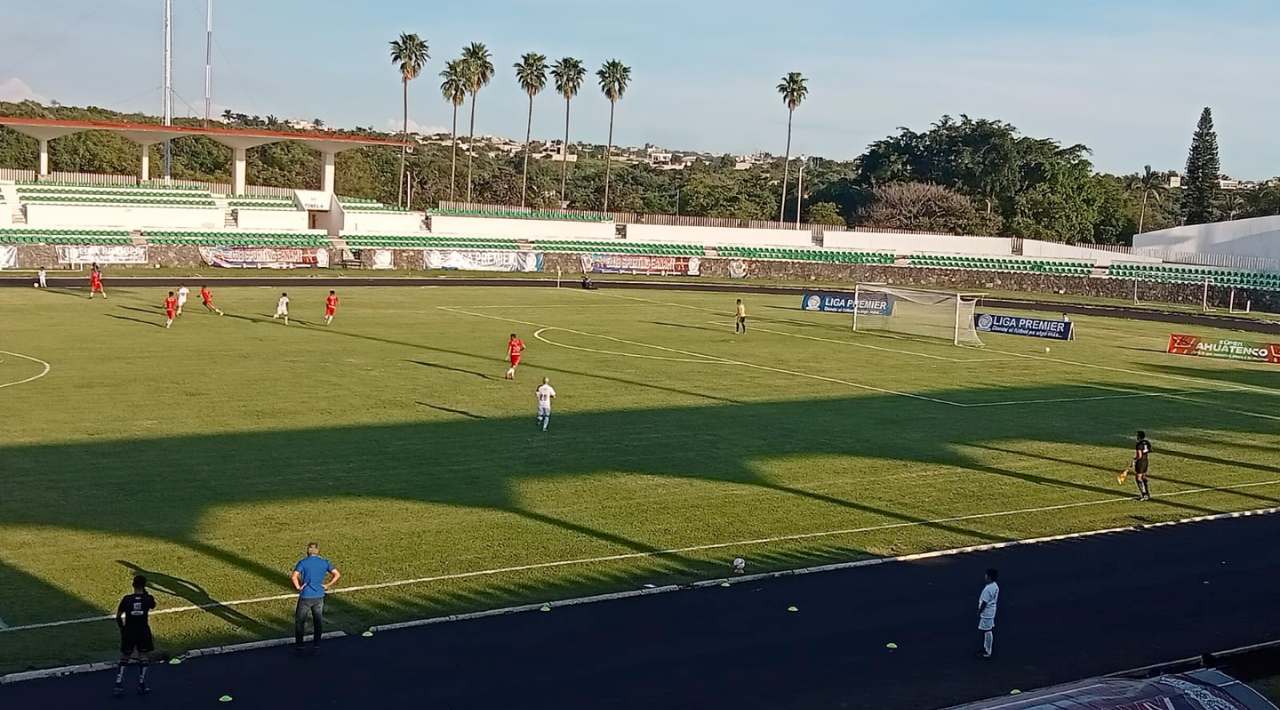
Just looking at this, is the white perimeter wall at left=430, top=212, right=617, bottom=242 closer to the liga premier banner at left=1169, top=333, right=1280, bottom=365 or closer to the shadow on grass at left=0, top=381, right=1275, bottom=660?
the liga premier banner at left=1169, top=333, right=1280, bottom=365

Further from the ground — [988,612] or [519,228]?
[519,228]

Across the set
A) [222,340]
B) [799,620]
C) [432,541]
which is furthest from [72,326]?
[799,620]

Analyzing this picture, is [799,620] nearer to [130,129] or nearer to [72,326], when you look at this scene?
[72,326]

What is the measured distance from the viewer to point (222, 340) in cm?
4316

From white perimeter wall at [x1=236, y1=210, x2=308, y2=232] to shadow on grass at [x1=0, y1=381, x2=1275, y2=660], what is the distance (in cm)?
5919

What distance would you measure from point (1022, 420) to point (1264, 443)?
6253 mm

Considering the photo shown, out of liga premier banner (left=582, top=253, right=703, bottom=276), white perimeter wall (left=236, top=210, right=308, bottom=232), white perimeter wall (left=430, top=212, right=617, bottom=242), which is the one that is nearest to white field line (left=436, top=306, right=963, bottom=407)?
white perimeter wall (left=236, top=210, right=308, bottom=232)

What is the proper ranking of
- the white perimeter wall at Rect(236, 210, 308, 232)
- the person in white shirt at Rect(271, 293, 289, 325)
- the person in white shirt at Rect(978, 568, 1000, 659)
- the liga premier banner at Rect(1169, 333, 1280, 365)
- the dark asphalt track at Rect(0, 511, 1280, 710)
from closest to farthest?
1. the dark asphalt track at Rect(0, 511, 1280, 710)
2. the person in white shirt at Rect(978, 568, 1000, 659)
3. the person in white shirt at Rect(271, 293, 289, 325)
4. the liga premier banner at Rect(1169, 333, 1280, 365)
5. the white perimeter wall at Rect(236, 210, 308, 232)

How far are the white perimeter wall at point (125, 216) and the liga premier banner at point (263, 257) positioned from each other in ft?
18.2

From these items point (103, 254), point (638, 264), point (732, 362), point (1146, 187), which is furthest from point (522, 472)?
point (1146, 187)

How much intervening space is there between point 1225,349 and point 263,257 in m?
56.5

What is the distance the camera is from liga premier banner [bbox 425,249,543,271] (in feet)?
281

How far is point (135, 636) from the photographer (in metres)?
13.8

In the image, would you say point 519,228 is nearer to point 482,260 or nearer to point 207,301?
point 482,260
